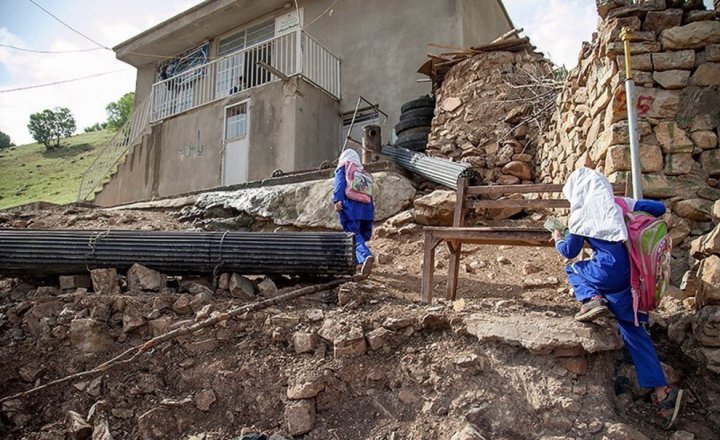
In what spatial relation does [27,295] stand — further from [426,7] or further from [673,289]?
[426,7]

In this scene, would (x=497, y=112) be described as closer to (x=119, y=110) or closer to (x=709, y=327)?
(x=709, y=327)

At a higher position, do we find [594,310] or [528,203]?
[528,203]

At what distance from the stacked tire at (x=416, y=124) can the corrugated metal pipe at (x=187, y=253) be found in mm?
4526

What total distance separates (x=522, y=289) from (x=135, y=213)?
7.10 meters

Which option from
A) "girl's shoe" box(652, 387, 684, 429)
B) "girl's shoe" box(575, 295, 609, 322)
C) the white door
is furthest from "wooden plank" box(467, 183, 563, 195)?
the white door

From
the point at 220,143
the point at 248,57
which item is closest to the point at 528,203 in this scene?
the point at 220,143

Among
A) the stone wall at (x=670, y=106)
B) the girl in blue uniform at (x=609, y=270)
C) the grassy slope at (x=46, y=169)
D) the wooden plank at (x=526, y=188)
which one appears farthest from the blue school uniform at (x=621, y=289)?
the grassy slope at (x=46, y=169)

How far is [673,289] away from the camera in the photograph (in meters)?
3.62

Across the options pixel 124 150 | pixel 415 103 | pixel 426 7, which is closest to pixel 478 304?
pixel 415 103

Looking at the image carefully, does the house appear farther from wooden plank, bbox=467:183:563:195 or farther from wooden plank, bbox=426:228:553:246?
wooden plank, bbox=426:228:553:246

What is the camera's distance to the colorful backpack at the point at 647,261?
2.86m

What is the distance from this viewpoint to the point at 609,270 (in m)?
2.93

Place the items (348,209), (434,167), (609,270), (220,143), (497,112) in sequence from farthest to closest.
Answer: (220,143), (497,112), (434,167), (348,209), (609,270)

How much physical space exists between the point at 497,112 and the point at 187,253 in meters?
5.10
